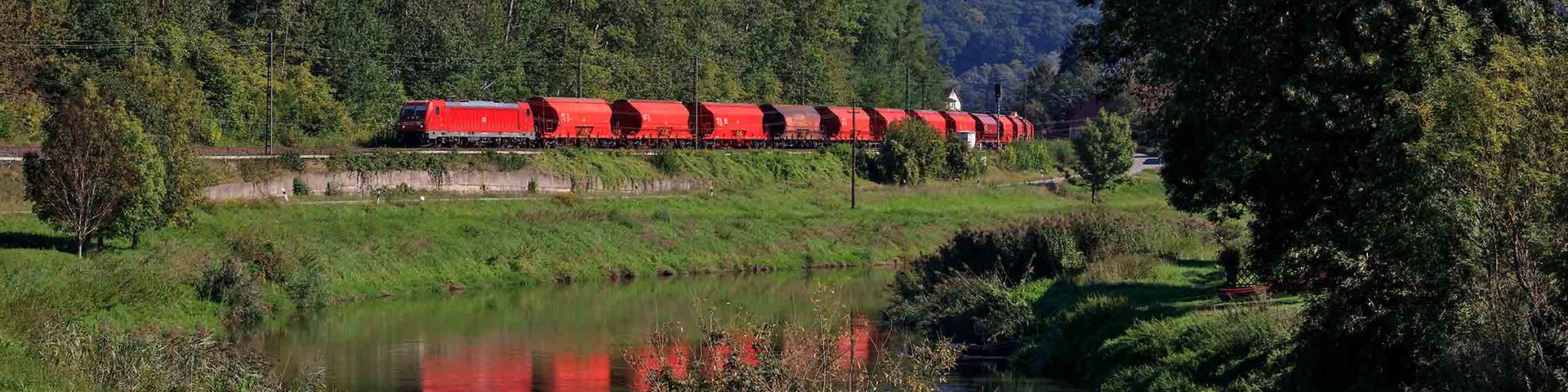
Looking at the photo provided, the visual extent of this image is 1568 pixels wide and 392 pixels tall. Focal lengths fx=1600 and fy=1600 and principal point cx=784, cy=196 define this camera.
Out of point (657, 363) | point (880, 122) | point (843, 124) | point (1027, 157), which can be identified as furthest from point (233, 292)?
point (1027, 157)

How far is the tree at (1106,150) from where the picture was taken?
91062 mm

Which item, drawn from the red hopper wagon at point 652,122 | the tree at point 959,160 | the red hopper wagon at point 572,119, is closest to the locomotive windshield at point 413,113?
the red hopper wagon at point 572,119

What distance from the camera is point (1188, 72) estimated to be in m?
27.4

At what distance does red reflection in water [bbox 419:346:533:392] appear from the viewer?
35469mm

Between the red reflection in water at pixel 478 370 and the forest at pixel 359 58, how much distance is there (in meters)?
15.8

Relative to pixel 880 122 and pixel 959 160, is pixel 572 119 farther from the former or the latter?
pixel 959 160

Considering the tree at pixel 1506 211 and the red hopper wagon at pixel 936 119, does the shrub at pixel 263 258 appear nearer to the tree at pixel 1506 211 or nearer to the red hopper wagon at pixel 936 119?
the tree at pixel 1506 211

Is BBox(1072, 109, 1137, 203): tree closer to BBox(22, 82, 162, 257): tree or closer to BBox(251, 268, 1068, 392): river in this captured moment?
BBox(251, 268, 1068, 392): river

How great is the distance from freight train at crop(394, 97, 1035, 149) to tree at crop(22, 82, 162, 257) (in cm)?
3080

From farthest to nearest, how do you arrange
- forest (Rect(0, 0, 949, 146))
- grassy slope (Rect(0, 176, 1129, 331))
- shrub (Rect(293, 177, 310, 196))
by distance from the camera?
forest (Rect(0, 0, 949, 146)) < shrub (Rect(293, 177, 310, 196)) < grassy slope (Rect(0, 176, 1129, 331))

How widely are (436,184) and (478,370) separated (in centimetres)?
3327

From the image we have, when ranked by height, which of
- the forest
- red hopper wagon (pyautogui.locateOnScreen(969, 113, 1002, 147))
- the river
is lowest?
the river

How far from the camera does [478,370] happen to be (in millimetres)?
38219

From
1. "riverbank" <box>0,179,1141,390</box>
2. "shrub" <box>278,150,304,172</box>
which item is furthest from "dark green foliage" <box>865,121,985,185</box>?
"shrub" <box>278,150,304,172</box>
